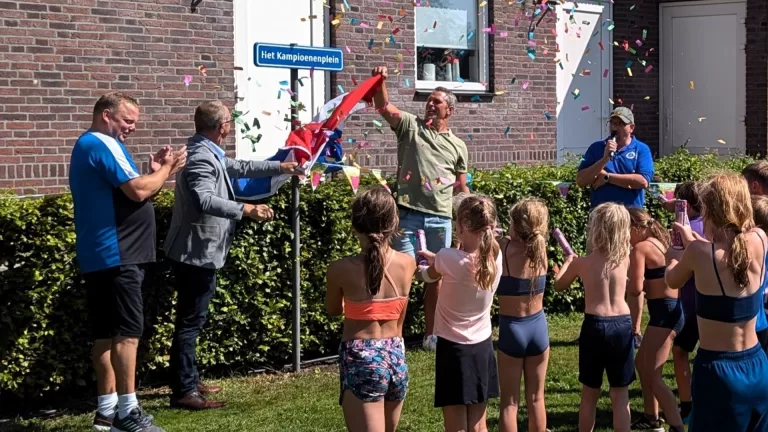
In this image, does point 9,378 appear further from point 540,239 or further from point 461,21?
point 461,21

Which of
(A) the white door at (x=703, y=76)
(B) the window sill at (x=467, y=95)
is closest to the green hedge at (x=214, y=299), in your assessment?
(B) the window sill at (x=467, y=95)

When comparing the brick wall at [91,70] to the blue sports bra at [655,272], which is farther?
the brick wall at [91,70]

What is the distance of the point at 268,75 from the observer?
11.0 m

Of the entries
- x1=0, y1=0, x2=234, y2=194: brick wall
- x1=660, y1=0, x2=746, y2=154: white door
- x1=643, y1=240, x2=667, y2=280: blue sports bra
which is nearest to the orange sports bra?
x1=643, y1=240, x2=667, y2=280: blue sports bra

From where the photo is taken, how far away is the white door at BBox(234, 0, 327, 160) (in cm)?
1077

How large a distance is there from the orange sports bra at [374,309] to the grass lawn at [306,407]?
5.68ft

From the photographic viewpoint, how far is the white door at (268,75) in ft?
35.3

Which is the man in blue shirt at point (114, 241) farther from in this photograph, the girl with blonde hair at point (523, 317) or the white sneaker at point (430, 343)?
the white sneaker at point (430, 343)

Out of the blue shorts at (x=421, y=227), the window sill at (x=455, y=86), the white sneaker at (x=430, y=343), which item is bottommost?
the white sneaker at (x=430, y=343)

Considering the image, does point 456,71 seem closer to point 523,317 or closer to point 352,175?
point 352,175

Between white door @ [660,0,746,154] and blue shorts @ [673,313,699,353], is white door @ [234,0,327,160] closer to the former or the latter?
blue shorts @ [673,313,699,353]

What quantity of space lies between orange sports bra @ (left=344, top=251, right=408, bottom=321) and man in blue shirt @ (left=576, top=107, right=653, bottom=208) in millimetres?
3586

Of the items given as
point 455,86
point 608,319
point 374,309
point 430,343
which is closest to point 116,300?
point 374,309

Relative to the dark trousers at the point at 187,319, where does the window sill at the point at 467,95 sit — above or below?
above
